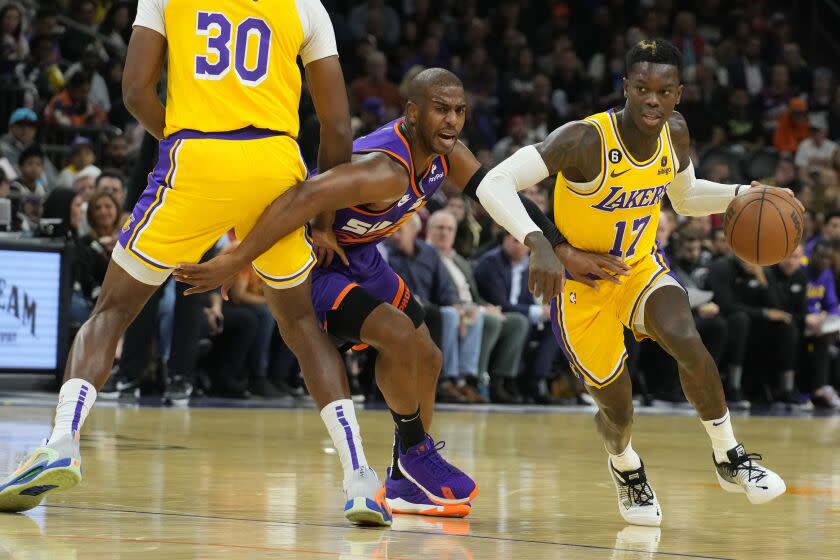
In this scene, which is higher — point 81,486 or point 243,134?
point 243,134

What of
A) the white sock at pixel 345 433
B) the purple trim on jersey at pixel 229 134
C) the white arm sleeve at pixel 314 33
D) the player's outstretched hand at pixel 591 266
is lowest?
the white sock at pixel 345 433

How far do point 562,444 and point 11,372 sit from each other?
4.10 metres

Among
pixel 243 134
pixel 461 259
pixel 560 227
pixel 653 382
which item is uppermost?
pixel 243 134

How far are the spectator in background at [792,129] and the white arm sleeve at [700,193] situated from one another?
12.6 m

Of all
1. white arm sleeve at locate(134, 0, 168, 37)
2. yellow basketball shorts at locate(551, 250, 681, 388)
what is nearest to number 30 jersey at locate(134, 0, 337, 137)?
white arm sleeve at locate(134, 0, 168, 37)

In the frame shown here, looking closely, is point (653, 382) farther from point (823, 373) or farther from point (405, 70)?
point (405, 70)

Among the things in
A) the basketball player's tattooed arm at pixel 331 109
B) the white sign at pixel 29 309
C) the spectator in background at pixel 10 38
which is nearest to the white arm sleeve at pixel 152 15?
the basketball player's tattooed arm at pixel 331 109

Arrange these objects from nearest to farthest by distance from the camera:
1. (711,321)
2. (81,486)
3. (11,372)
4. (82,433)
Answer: (81,486) → (82,433) → (11,372) → (711,321)

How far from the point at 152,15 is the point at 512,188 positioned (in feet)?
4.73

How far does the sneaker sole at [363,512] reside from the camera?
14.8 feet

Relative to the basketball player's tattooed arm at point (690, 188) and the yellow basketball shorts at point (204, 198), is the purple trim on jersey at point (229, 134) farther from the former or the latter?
the basketball player's tattooed arm at point (690, 188)

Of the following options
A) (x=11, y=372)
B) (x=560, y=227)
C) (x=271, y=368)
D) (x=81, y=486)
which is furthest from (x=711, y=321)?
(x=81, y=486)

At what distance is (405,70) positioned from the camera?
54.4 feet

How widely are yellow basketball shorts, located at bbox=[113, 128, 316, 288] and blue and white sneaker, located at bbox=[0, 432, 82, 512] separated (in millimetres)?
590
